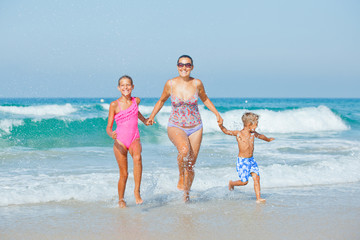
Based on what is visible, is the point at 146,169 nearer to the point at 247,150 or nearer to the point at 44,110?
the point at 247,150

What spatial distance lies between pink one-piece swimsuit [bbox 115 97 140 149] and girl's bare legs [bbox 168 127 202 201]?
531 mm

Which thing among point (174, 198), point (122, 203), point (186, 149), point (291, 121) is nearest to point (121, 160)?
point (122, 203)

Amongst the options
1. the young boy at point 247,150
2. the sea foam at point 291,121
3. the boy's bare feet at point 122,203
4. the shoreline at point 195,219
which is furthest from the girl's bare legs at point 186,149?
the sea foam at point 291,121

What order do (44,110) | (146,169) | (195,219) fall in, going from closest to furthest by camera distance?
(195,219), (146,169), (44,110)

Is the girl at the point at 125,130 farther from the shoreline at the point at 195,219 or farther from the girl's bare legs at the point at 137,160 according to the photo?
the shoreline at the point at 195,219

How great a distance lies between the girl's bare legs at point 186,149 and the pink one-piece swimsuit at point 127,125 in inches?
20.9

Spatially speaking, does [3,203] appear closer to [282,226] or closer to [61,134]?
[282,226]

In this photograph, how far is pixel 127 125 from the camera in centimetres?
524

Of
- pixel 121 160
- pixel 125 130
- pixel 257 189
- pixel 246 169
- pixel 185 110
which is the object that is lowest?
pixel 257 189

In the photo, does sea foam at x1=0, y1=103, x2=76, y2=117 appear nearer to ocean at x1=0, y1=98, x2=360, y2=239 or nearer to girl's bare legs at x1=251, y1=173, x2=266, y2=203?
ocean at x1=0, y1=98, x2=360, y2=239

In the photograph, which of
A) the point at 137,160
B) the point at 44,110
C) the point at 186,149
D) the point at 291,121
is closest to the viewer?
the point at 137,160

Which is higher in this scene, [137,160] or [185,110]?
[185,110]

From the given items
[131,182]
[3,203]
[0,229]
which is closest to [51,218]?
[0,229]

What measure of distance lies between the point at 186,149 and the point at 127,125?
832 mm
